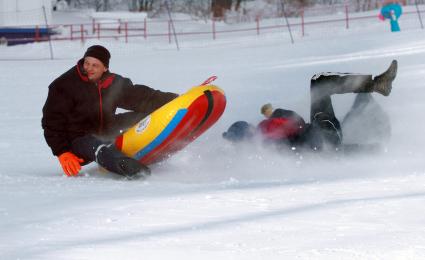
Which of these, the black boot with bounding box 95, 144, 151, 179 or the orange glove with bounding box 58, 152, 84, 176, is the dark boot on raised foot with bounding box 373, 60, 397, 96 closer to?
the black boot with bounding box 95, 144, 151, 179

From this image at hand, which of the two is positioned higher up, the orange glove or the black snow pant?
the black snow pant

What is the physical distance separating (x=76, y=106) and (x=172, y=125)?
77 centimetres

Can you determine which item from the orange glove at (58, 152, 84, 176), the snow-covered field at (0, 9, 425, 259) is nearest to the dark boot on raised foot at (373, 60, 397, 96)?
the snow-covered field at (0, 9, 425, 259)

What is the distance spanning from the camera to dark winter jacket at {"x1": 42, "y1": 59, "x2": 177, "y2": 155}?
20.7 feet

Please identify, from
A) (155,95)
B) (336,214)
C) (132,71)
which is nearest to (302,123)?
(155,95)

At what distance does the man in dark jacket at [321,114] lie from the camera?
21.5ft

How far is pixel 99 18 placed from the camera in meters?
32.6

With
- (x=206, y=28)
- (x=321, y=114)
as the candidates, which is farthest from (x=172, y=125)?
(x=206, y=28)

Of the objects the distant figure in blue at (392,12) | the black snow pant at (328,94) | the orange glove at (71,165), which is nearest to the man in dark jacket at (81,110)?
the orange glove at (71,165)

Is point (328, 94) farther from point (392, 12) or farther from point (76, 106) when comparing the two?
point (392, 12)

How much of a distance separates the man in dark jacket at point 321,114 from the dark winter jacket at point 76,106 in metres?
1.27

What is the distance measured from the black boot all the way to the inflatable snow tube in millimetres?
347

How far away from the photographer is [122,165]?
589 centimetres

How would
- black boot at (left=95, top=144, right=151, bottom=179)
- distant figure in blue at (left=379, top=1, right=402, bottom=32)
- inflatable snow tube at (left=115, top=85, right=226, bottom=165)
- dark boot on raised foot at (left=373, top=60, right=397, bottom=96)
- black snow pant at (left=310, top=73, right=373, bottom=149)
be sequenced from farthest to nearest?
distant figure in blue at (left=379, top=1, right=402, bottom=32)
dark boot on raised foot at (left=373, top=60, right=397, bottom=96)
black snow pant at (left=310, top=73, right=373, bottom=149)
inflatable snow tube at (left=115, top=85, right=226, bottom=165)
black boot at (left=95, top=144, right=151, bottom=179)
